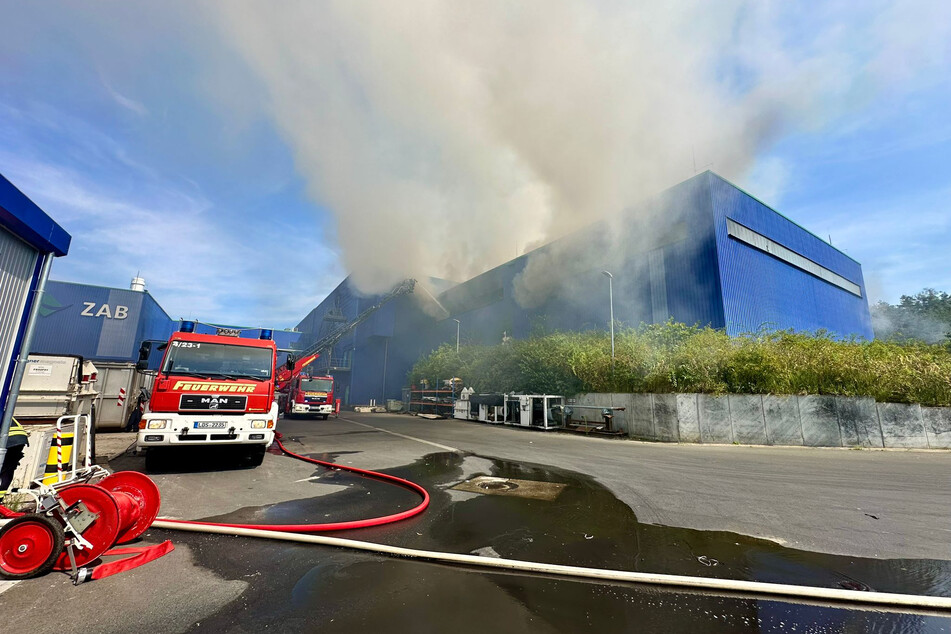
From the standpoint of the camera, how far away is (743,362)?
36.8 feet

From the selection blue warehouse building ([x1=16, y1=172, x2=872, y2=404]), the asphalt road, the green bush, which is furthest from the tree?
the asphalt road

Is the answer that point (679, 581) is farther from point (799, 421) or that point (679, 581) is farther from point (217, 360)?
point (799, 421)

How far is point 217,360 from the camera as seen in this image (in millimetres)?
6414

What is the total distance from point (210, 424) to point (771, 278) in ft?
77.8

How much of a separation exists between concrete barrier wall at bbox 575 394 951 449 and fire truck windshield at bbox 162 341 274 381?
10338mm

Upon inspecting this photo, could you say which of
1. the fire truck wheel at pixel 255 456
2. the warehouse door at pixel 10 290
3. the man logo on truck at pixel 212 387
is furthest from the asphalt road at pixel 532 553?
the warehouse door at pixel 10 290

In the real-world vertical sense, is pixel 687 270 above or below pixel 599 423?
above

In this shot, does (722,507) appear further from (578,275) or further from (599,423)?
(578,275)

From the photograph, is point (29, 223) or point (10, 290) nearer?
point (29, 223)

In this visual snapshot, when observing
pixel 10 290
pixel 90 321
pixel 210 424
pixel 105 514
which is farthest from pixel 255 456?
pixel 90 321

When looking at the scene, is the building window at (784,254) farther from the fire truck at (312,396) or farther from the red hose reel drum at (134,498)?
the red hose reel drum at (134,498)

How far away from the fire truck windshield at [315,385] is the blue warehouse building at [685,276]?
9.55 m

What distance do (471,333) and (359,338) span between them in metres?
10.7

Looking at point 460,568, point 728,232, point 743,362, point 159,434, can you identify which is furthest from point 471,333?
point 460,568
